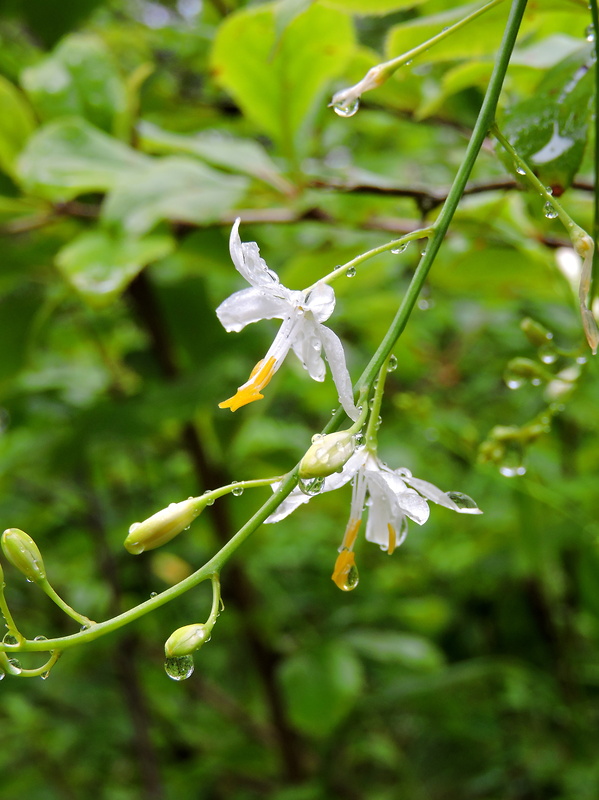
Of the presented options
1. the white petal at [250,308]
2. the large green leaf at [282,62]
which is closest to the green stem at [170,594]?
the white petal at [250,308]

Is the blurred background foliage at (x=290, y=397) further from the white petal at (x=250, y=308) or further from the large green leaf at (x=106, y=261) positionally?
the white petal at (x=250, y=308)

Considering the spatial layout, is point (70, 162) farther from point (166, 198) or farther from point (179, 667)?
point (179, 667)

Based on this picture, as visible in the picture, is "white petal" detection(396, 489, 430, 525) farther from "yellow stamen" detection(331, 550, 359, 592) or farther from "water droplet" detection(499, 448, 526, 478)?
"water droplet" detection(499, 448, 526, 478)

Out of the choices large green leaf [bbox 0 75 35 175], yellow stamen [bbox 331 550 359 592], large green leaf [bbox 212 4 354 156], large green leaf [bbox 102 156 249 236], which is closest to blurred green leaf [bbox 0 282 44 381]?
large green leaf [bbox 0 75 35 175]

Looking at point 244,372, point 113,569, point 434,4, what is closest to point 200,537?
point 113,569

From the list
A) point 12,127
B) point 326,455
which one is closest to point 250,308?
point 326,455
